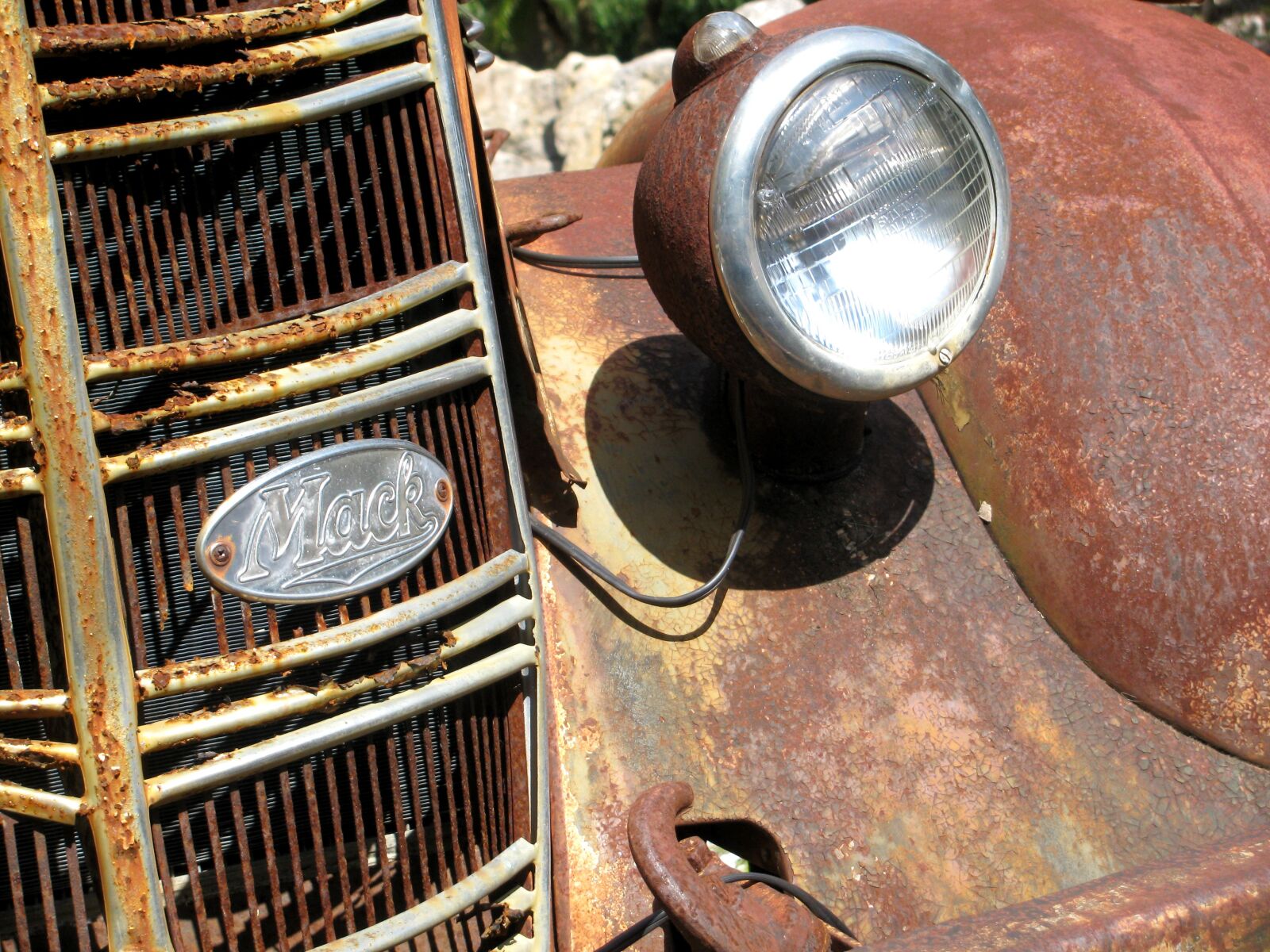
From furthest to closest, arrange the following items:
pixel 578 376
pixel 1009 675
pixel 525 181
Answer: pixel 525 181
pixel 578 376
pixel 1009 675

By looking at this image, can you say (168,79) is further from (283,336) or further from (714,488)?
(714,488)

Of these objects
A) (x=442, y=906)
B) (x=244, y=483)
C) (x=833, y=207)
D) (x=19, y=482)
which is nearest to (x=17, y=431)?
(x=19, y=482)

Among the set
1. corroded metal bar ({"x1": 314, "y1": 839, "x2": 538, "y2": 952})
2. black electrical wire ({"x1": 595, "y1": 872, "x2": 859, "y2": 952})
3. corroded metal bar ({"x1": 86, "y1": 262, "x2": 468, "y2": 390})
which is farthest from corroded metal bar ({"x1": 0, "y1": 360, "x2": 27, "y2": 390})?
black electrical wire ({"x1": 595, "y1": 872, "x2": 859, "y2": 952})

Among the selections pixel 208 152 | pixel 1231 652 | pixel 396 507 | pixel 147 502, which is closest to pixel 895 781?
pixel 1231 652

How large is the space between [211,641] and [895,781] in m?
0.87

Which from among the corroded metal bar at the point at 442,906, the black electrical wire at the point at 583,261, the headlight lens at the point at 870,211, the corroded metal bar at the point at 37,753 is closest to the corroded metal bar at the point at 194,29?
the headlight lens at the point at 870,211

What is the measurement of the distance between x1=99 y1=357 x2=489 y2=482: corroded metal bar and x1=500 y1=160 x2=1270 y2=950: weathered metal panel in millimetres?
394

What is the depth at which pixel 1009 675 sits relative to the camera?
67.5 inches

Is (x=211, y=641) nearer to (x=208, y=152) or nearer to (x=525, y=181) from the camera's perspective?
(x=208, y=152)

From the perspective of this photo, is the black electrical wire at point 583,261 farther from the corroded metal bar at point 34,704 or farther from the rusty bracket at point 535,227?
the corroded metal bar at point 34,704

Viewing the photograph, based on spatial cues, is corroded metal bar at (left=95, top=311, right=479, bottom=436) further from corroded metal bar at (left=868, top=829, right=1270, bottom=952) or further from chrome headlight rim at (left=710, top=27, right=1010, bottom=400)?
corroded metal bar at (left=868, top=829, right=1270, bottom=952)

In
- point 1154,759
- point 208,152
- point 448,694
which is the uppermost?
point 208,152

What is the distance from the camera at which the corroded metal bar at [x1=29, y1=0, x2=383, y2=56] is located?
120cm

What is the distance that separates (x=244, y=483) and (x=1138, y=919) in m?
0.94
